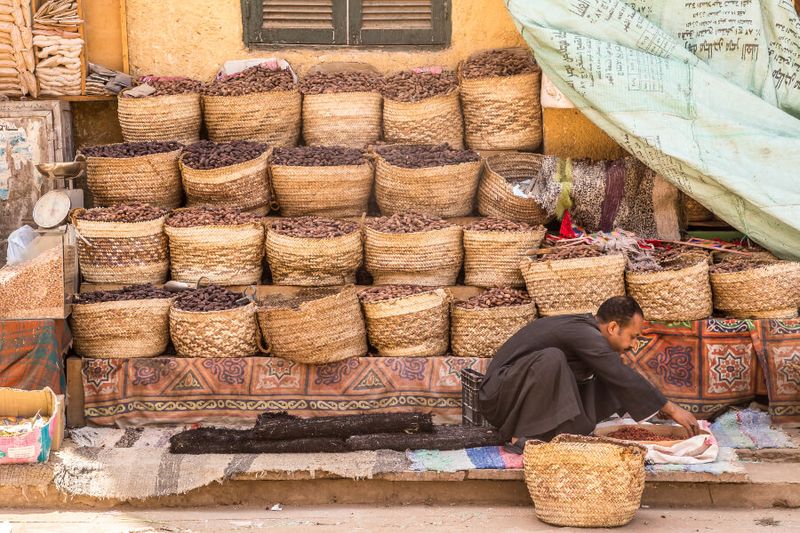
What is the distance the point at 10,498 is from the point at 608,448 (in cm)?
259

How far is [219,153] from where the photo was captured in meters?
7.00

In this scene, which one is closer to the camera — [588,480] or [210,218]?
[588,480]

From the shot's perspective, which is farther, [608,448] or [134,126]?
[134,126]

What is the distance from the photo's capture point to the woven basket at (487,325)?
21.4ft

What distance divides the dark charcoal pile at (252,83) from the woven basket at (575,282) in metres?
1.82

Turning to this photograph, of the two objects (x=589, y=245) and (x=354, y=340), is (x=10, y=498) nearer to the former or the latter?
(x=354, y=340)

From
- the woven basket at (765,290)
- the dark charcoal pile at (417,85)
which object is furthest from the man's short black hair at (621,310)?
the dark charcoal pile at (417,85)

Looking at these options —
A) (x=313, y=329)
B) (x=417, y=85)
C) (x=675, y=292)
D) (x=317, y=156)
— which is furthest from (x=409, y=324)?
(x=417, y=85)

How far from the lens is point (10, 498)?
5.63 metres

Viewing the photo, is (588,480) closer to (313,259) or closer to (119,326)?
(313,259)

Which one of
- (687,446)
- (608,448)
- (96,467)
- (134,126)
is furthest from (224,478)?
(134,126)

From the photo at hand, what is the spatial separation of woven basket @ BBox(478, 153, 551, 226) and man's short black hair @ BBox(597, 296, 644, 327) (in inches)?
53.0

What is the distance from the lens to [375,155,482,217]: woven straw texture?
689 centimetres

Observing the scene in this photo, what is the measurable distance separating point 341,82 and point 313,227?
1054 millimetres
